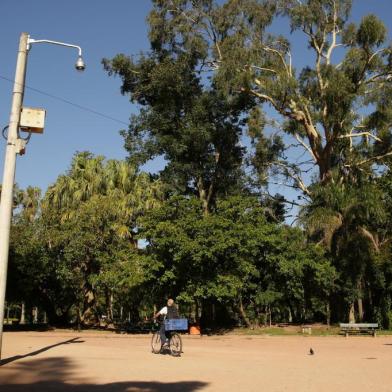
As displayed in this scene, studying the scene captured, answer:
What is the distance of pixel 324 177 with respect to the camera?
35719 millimetres

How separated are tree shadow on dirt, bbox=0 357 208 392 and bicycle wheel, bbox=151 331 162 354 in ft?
15.9

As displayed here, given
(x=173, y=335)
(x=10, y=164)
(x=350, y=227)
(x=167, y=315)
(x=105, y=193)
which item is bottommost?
(x=173, y=335)

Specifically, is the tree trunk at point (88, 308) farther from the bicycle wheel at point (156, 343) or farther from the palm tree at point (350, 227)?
the bicycle wheel at point (156, 343)

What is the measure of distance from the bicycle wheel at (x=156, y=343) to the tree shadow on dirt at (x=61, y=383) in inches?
191

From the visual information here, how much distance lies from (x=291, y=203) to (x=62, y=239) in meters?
19.3

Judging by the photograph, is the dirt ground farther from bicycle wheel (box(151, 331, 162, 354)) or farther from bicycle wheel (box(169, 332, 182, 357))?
bicycle wheel (box(151, 331, 162, 354))

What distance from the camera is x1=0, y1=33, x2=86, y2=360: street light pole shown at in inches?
416

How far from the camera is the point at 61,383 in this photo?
8.41 m

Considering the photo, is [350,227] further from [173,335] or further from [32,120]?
[32,120]

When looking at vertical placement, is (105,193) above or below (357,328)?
above

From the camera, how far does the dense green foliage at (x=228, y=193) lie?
2673cm

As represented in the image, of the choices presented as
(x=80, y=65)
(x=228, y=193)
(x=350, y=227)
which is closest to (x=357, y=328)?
(x=350, y=227)

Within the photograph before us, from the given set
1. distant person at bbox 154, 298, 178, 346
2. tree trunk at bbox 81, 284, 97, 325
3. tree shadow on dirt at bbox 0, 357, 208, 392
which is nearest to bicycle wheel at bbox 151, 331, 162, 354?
distant person at bbox 154, 298, 178, 346

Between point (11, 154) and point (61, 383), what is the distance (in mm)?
5065
